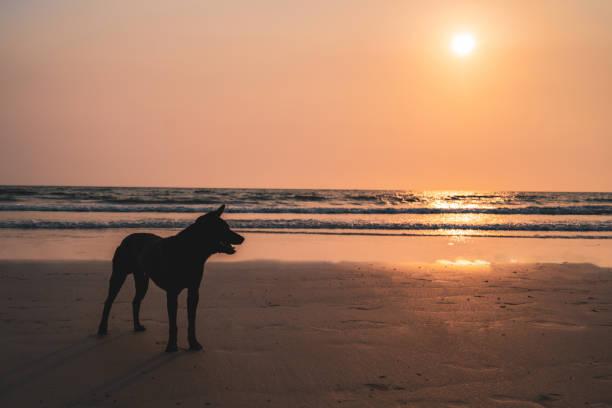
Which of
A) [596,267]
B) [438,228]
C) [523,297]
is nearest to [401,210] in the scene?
[438,228]

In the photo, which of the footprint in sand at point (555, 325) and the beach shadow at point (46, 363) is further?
the footprint in sand at point (555, 325)

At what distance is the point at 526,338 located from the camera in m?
5.85

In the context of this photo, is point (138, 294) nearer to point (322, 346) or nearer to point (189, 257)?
point (189, 257)

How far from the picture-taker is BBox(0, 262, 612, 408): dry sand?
4.37 metres

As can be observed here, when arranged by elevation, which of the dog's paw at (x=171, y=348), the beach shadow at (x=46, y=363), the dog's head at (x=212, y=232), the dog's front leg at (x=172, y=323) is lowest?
the beach shadow at (x=46, y=363)

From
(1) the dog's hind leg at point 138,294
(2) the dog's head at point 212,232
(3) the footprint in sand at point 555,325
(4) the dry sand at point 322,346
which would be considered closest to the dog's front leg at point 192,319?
(4) the dry sand at point 322,346

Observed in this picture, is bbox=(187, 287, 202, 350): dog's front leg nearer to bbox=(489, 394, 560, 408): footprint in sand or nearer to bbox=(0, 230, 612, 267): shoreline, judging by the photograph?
bbox=(489, 394, 560, 408): footprint in sand

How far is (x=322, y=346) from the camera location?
5.57 metres

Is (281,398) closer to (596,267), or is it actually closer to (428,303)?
(428,303)

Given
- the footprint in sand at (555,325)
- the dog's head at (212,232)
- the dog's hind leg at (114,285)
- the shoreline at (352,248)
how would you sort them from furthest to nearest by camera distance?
the shoreline at (352,248)
the footprint in sand at (555,325)
the dog's hind leg at (114,285)
the dog's head at (212,232)

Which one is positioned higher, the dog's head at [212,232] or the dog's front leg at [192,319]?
the dog's head at [212,232]

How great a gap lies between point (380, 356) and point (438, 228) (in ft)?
53.6

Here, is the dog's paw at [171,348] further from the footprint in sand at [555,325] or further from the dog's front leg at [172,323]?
the footprint in sand at [555,325]

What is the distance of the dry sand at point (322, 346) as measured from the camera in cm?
437
